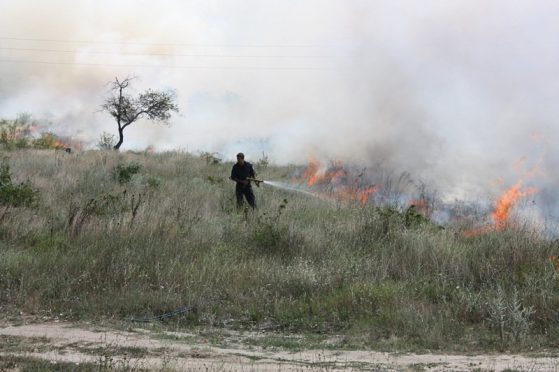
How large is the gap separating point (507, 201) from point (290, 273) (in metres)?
6.15

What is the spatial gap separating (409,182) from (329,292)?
7.86 meters

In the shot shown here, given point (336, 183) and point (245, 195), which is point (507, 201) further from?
point (245, 195)

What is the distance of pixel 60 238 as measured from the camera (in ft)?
28.7

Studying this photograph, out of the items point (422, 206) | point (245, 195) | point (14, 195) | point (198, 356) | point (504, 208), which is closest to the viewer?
point (198, 356)

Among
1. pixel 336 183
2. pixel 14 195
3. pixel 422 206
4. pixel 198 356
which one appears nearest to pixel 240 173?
pixel 336 183

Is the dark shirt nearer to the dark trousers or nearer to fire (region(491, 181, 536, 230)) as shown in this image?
the dark trousers

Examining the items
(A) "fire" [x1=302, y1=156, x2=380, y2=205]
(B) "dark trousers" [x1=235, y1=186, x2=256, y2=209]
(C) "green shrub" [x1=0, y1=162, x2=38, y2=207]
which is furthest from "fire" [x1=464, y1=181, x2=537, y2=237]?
(C) "green shrub" [x1=0, y1=162, x2=38, y2=207]

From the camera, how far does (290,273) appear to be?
7520 mm

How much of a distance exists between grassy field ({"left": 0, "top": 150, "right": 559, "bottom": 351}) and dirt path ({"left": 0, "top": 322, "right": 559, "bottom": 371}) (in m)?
0.44

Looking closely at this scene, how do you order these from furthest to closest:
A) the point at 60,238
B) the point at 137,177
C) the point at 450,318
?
the point at 137,177, the point at 60,238, the point at 450,318

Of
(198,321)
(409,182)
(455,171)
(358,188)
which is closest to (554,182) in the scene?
(455,171)

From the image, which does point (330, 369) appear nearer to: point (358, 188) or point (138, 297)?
point (138, 297)

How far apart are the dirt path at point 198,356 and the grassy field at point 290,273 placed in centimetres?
44

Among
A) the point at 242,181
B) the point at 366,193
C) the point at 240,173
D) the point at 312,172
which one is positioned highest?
the point at 312,172
